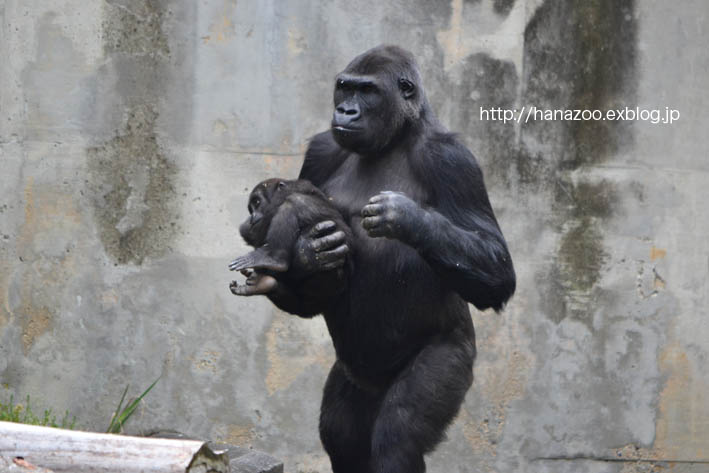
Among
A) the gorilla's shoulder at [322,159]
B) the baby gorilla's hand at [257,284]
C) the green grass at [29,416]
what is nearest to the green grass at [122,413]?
the green grass at [29,416]

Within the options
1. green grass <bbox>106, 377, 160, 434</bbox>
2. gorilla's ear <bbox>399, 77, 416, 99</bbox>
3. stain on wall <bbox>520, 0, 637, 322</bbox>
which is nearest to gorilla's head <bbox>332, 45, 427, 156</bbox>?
gorilla's ear <bbox>399, 77, 416, 99</bbox>

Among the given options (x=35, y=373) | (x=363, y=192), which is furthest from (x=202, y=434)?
(x=363, y=192)

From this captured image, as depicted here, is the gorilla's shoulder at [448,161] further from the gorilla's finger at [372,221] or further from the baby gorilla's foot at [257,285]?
the baby gorilla's foot at [257,285]

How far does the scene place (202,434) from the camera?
6.25 meters

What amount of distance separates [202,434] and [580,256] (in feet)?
8.26

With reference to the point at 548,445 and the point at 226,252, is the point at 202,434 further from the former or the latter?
the point at 548,445

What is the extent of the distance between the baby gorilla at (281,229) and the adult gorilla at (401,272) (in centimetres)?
6

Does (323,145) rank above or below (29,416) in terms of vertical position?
above

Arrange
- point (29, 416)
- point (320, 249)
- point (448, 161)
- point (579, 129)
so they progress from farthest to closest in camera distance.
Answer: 1. point (579, 129)
2. point (29, 416)
3. point (448, 161)
4. point (320, 249)

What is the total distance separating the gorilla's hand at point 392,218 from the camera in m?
3.63

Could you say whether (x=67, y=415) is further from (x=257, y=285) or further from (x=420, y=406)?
(x=420, y=406)

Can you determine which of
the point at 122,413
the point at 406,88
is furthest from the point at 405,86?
the point at 122,413

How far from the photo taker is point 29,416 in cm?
603

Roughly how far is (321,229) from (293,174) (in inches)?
95.4
